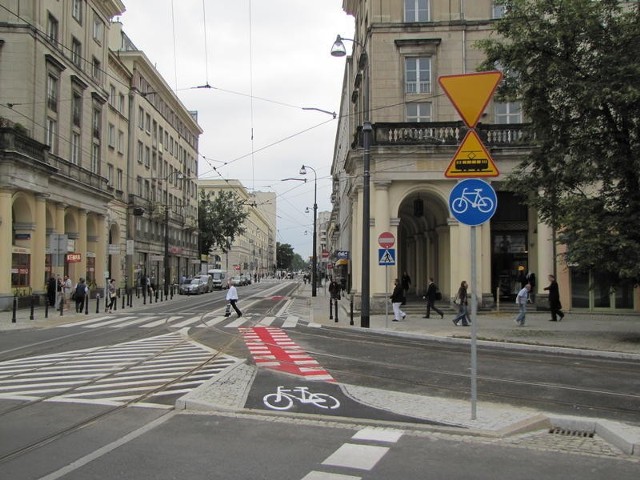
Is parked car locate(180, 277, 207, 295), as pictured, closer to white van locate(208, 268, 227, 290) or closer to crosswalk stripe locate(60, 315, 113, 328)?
white van locate(208, 268, 227, 290)

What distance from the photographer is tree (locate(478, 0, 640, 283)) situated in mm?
14984

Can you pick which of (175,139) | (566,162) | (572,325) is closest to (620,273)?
(566,162)

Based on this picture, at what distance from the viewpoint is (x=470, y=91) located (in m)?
7.16

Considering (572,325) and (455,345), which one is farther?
(572,325)

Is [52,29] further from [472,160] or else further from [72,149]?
[472,160]

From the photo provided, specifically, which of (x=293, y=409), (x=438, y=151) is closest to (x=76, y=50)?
(x=438, y=151)

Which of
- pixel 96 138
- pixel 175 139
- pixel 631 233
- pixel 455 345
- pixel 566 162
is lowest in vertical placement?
pixel 455 345

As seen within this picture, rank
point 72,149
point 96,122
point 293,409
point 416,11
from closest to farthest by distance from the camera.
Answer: point 293,409
point 416,11
point 72,149
point 96,122

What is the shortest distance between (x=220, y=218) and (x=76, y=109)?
39.3m

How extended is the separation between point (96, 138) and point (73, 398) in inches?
1478

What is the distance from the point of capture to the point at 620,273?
47.7 ft

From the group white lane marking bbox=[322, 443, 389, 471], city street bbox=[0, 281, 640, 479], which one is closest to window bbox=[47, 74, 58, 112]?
city street bbox=[0, 281, 640, 479]

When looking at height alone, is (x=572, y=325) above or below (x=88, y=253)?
below

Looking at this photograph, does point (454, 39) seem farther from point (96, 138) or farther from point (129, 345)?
point (96, 138)
